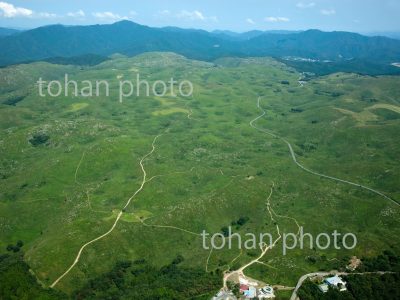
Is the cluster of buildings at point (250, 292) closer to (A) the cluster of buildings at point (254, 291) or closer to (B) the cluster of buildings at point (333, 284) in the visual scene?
(A) the cluster of buildings at point (254, 291)

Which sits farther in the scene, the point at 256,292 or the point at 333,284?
the point at 333,284

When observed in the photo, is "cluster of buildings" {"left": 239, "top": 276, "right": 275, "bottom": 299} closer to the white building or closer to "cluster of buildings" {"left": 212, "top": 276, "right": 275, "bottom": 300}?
"cluster of buildings" {"left": 212, "top": 276, "right": 275, "bottom": 300}

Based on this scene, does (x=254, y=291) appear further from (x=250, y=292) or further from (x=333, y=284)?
(x=333, y=284)

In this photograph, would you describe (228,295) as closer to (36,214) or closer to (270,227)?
(270,227)

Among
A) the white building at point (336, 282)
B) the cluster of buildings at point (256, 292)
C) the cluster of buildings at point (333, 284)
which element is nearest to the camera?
the cluster of buildings at point (256, 292)

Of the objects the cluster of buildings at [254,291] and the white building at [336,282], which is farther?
the white building at [336,282]

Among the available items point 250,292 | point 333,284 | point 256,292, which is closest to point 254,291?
point 256,292

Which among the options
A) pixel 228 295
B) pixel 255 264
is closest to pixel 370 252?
pixel 255 264

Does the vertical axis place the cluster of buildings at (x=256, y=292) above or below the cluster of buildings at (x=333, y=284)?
below

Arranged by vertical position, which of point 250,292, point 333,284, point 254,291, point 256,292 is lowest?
point 256,292

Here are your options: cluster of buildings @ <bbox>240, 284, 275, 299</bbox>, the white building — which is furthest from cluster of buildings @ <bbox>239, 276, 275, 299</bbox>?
the white building

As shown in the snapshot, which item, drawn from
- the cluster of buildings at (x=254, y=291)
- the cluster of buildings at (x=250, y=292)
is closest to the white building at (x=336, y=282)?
the cluster of buildings at (x=250, y=292)
